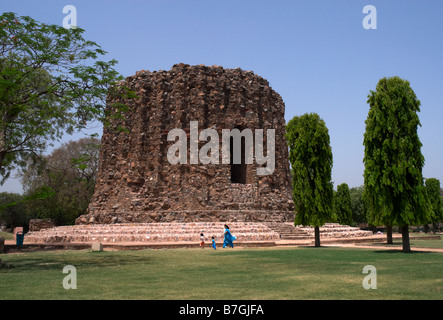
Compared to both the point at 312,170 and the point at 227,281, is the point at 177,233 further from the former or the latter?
the point at 227,281

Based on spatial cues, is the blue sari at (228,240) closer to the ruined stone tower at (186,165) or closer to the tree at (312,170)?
the tree at (312,170)

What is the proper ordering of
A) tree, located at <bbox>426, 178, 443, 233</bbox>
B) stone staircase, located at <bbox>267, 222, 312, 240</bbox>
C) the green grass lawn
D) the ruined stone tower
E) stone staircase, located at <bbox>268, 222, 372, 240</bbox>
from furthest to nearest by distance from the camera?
tree, located at <bbox>426, 178, 443, 233</bbox> → the ruined stone tower → stone staircase, located at <bbox>268, 222, 372, 240</bbox> → stone staircase, located at <bbox>267, 222, 312, 240</bbox> → the green grass lawn

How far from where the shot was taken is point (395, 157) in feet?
50.1

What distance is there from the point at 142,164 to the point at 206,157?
4545 millimetres

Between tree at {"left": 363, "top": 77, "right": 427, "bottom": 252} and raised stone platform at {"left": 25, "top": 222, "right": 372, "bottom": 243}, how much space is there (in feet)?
23.4

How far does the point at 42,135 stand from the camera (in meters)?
12.0

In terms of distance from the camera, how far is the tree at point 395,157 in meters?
14.9

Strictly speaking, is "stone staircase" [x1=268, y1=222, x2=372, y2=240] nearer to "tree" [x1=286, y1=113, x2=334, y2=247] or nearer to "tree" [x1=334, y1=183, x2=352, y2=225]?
"tree" [x1=286, y1=113, x2=334, y2=247]

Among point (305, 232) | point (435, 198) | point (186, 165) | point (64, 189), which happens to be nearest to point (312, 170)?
point (305, 232)

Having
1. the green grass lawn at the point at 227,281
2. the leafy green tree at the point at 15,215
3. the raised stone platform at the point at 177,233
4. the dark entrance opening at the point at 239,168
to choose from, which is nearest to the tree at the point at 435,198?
the raised stone platform at the point at 177,233

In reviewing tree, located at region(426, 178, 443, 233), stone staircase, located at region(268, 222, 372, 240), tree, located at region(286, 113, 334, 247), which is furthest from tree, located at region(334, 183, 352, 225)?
tree, located at region(286, 113, 334, 247)

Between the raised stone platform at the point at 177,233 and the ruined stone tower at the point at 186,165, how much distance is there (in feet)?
6.21

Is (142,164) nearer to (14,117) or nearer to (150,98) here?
(150,98)

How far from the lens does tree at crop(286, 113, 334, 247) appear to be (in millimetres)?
19047
